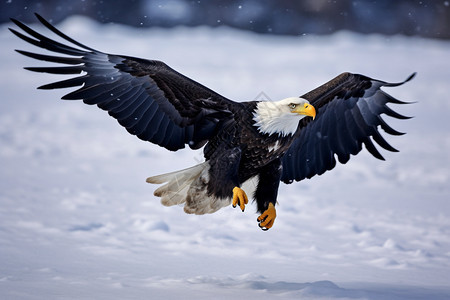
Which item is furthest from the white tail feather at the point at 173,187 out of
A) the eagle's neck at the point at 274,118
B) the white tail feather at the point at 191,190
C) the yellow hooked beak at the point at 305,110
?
the yellow hooked beak at the point at 305,110

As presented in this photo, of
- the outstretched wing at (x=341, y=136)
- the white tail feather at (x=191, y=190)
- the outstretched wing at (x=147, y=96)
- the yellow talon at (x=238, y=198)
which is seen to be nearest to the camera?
the yellow talon at (x=238, y=198)

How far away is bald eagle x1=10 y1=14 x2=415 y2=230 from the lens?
3051mm

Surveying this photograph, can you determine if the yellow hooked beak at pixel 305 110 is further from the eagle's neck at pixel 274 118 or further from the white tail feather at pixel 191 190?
the white tail feather at pixel 191 190

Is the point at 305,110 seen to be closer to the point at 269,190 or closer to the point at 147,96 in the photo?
the point at 269,190

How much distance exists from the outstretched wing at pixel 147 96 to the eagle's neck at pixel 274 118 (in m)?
0.16

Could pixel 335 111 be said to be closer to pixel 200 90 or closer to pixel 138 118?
pixel 200 90

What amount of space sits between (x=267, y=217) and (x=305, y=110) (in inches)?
25.6

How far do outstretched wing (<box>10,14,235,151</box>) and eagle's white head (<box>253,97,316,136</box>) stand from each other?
0.17 m

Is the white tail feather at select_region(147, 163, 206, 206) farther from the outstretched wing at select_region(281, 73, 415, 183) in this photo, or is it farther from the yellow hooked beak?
the yellow hooked beak

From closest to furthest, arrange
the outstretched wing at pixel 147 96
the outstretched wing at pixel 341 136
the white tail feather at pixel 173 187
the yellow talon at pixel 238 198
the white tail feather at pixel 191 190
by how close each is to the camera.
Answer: the yellow talon at pixel 238 198, the outstretched wing at pixel 147 96, the white tail feather at pixel 191 190, the white tail feather at pixel 173 187, the outstretched wing at pixel 341 136

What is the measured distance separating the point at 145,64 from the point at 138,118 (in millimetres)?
274

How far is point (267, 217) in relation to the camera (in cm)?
332

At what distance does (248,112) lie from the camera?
310 cm

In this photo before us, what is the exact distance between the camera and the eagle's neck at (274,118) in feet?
9.93
